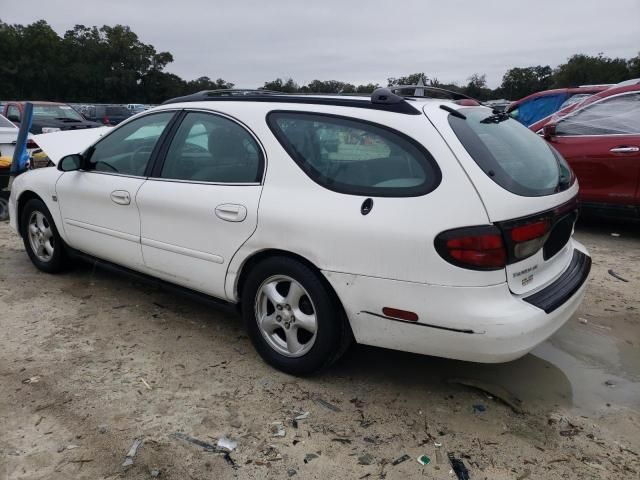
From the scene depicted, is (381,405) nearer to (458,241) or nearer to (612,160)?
(458,241)

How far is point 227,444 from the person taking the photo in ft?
8.52

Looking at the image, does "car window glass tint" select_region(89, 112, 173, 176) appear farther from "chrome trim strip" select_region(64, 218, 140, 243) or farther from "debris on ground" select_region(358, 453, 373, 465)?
"debris on ground" select_region(358, 453, 373, 465)

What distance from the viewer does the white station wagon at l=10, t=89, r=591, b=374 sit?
8.31 feet

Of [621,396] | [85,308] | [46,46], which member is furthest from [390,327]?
[46,46]

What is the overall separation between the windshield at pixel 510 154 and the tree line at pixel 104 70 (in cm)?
5824

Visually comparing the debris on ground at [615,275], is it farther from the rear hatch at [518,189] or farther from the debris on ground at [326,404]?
the debris on ground at [326,404]

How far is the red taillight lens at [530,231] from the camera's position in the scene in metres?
2.55

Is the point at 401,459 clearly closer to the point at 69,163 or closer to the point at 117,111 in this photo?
the point at 69,163

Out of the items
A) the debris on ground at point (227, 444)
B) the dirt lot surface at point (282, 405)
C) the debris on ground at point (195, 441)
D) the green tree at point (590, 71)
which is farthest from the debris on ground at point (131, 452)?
the green tree at point (590, 71)

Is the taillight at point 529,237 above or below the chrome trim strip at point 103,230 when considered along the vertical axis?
above

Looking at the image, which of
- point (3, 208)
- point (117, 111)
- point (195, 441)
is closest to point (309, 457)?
point (195, 441)

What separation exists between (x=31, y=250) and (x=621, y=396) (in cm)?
489

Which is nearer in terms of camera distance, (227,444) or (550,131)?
(227,444)

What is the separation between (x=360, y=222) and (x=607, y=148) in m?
4.77
